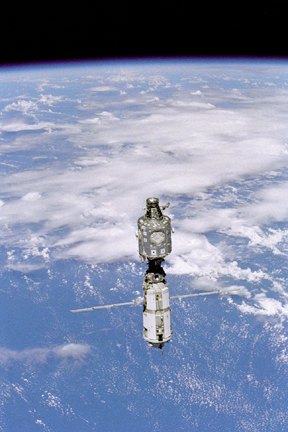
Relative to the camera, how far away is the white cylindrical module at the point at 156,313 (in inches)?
304

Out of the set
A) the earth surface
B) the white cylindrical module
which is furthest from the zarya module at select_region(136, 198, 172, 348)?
the earth surface

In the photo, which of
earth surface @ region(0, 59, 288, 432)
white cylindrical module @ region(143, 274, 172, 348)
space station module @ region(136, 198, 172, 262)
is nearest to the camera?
space station module @ region(136, 198, 172, 262)

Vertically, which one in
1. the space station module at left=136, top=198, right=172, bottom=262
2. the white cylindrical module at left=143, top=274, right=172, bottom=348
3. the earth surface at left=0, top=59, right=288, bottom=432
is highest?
the space station module at left=136, top=198, right=172, bottom=262

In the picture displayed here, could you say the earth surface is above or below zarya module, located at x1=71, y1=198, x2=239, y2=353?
below

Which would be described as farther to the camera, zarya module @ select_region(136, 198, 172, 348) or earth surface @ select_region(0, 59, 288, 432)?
earth surface @ select_region(0, 59, 288, 432)

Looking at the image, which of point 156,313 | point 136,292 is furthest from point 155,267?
point 136,292

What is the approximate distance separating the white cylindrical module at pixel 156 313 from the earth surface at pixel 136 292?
99.2 ft

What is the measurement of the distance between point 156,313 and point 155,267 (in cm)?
111

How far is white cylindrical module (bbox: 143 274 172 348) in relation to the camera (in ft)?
25.3

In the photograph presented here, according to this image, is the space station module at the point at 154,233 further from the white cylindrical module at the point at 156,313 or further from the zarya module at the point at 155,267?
the white cylindrical module at the point at 156,313

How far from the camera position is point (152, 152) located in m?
82.6

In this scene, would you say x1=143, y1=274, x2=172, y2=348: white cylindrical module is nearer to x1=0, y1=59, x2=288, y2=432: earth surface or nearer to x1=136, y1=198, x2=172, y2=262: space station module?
x1=136, y1=198, x2=172, y2=262: space station module

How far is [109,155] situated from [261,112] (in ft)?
196

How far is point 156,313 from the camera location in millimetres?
7816
